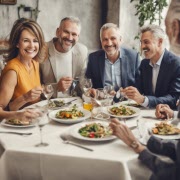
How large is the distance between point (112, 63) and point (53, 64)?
0.65m

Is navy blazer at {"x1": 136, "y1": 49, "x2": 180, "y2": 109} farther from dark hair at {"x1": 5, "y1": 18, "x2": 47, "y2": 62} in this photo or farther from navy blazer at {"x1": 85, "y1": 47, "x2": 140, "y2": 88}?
dark hair at {"x1": 5, "y1": 18, "x2": 47, "y2": 62}

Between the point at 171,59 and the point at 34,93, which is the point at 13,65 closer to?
the point at 34,93

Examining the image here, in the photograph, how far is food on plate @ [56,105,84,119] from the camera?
6.81 feet

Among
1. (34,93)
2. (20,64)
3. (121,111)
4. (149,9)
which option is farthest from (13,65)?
(149,9)

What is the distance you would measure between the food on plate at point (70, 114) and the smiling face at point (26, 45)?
78 cm

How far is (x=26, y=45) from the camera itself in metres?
2.71

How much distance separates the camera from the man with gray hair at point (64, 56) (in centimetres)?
340

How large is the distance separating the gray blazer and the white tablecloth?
1692mm

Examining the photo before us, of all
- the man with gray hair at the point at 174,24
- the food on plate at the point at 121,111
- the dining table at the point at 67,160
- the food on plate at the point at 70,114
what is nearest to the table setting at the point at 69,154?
the dining table at the point at 67,160

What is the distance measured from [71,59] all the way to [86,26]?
2.49 m

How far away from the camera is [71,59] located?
3.51 m

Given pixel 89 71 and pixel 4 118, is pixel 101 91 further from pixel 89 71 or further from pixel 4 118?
pixel 89 71

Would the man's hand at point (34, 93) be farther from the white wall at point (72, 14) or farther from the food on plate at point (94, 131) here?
the white wall at point (72, 14)

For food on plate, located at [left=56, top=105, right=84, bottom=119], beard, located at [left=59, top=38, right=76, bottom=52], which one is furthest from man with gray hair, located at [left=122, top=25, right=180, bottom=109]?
beard, located at [left=59, top=38, right=76, bottom=52]
